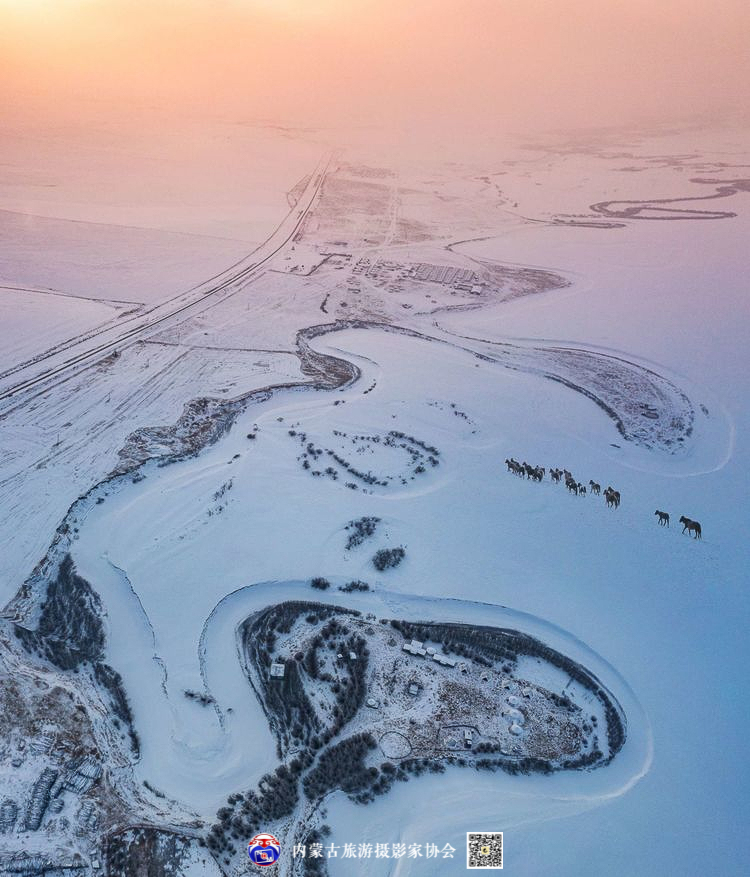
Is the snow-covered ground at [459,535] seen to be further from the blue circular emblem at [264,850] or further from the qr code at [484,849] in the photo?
the blue circular emblem at [264,850]

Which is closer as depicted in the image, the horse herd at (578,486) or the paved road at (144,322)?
the horse herd at (578,486)

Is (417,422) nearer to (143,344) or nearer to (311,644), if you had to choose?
(311,644)

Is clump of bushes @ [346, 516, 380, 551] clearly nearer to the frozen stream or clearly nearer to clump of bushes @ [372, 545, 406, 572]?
the frozen stream

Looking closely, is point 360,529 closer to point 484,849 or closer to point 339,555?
point 339,555

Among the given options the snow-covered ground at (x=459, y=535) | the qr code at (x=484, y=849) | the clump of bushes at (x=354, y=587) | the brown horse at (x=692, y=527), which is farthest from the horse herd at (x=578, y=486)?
the qr code at (x=484, y=849)

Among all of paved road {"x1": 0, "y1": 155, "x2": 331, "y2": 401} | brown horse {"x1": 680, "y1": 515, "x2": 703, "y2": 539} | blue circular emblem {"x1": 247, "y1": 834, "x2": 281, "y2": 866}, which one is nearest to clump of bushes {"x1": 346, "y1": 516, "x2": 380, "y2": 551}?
blue circular emblem {"x1": 247, "y1": 834, "x2": 281, "y2": 866}

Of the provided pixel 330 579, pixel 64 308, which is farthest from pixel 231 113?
pixel 330 579
